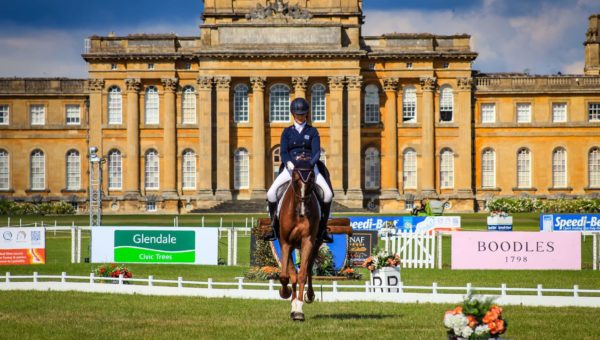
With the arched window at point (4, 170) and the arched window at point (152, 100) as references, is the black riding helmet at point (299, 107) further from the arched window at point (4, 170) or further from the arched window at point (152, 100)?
the arched window at point (4, 170)

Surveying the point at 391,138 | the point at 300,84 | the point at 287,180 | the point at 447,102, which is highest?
the point at 300,84

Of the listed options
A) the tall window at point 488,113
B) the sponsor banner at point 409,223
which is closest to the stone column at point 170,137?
the tall window at point 488,113

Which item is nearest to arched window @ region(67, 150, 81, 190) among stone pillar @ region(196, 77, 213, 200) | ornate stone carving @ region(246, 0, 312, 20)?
stone pillar @ region(196, 77, 213, 200)

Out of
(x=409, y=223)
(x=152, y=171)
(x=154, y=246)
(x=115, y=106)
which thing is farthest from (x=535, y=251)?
(x=115, y=106)

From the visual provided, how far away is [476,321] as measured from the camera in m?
14.3

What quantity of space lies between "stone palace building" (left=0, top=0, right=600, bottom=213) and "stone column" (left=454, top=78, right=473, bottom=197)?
10cm

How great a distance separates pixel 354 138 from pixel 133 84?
16.3 meters

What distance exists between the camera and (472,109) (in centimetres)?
8194

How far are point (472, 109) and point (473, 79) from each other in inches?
92.7

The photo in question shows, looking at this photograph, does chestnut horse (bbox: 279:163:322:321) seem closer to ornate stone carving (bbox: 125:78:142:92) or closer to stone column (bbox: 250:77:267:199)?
stone column (bbox: 250:77:267:199)

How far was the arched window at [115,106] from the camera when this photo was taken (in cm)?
8025

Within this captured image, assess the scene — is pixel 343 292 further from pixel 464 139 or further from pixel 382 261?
pixel 464 139

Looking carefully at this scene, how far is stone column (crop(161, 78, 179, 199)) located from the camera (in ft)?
261

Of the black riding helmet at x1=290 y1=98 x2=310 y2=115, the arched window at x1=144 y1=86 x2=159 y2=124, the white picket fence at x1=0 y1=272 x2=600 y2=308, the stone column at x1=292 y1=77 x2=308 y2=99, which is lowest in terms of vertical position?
the white picket fence at x1=0 y1=272 x2=600 y2=308
